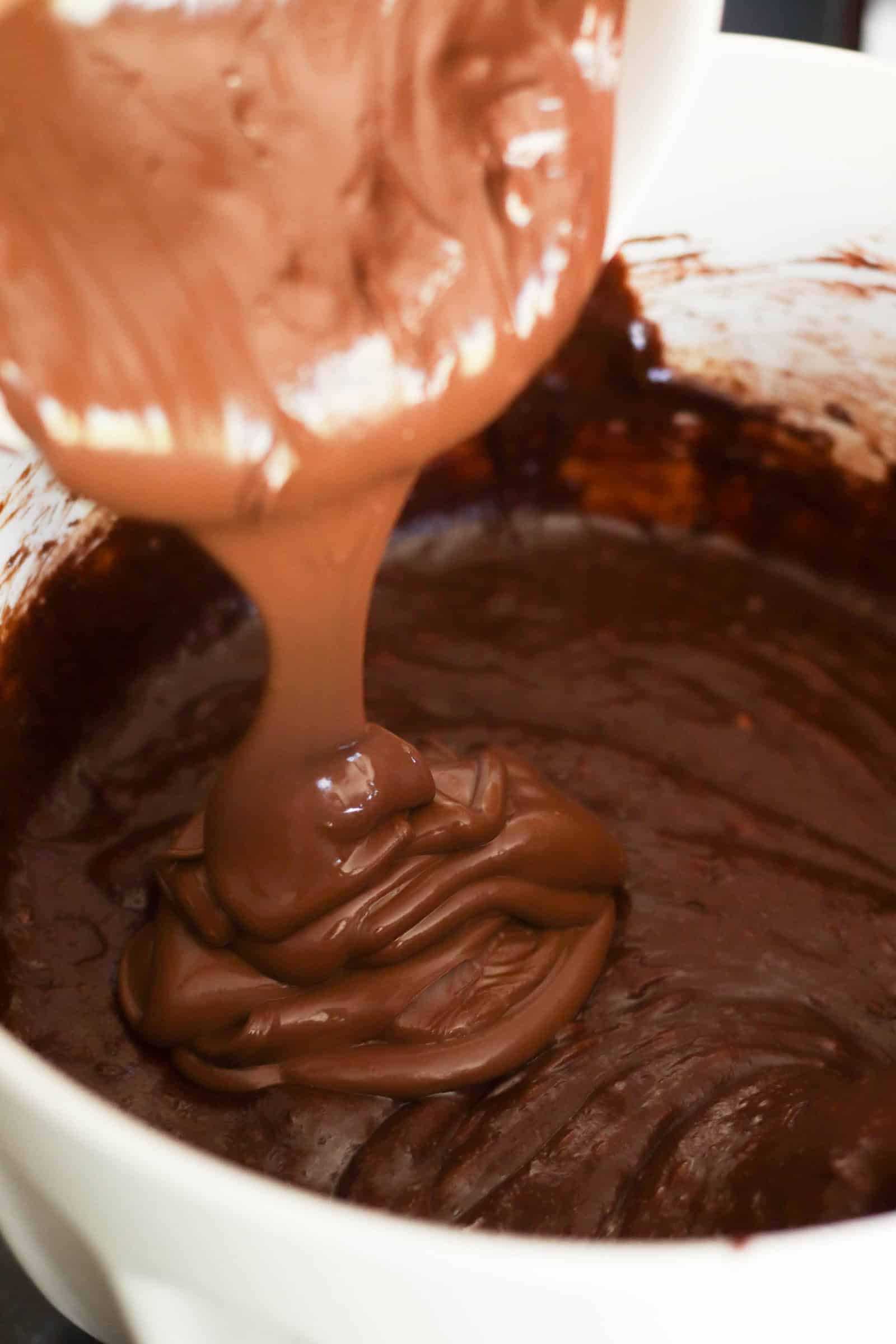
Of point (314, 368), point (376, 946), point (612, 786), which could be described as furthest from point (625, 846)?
point (314, 368)

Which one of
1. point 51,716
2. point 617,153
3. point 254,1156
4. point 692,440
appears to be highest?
point 617,153

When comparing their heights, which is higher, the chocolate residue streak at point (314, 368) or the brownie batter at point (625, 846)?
the chocolate residue streak at point (314, 368)

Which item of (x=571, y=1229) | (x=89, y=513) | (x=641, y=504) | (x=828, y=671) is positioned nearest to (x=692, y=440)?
(x=641, y=504)

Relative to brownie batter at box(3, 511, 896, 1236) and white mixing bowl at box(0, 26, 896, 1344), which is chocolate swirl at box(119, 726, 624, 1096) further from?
white mixing bowl at box(0, 26, 896, 1344)

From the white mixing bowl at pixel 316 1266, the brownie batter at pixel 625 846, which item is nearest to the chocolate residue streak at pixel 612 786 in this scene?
the brownie batter at pixel 625 846

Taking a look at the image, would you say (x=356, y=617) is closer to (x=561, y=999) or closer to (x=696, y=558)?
(x=561, y=999)

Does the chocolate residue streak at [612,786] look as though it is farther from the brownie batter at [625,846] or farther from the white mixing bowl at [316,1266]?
the white mixing bowl at [316,1266]
